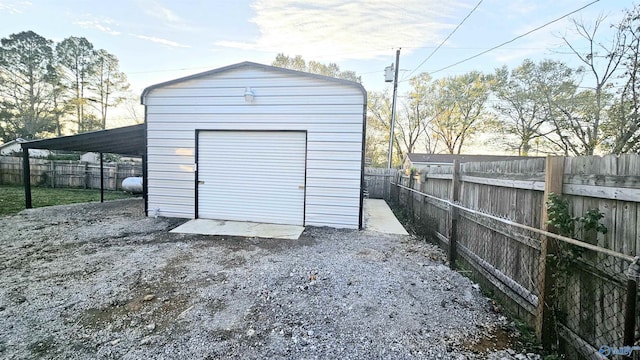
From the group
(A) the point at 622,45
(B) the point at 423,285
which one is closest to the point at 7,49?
(B) the point at 423,285

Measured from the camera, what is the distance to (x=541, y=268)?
199 centimetres

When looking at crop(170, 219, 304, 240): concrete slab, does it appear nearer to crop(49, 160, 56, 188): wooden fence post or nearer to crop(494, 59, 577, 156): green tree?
crop(49, 160, 56, 188): wooden fence post

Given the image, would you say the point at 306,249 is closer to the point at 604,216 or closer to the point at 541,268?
the point at 541,268

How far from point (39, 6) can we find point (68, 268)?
9318mm

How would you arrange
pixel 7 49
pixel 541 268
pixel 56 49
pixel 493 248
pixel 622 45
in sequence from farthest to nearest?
pixel 56 49 < pixel 7 49 < pixel 622 45 < pixel 493 248 < pixel 541 268

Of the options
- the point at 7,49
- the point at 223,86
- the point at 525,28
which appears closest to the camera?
the point at 223,86

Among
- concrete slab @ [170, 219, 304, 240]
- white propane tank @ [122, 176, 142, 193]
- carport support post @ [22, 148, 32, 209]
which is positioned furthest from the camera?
white propane tank @ [122, 176, 142, 193]

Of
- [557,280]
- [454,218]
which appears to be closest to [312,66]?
[454,218]

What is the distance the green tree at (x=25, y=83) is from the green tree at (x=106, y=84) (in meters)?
2.45

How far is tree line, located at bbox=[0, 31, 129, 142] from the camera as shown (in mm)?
17594

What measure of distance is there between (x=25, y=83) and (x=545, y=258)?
91.4 ft

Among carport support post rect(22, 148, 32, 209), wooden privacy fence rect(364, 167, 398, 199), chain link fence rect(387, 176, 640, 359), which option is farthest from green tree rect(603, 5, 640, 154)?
carport support post rect(22, 148, 32, 209)

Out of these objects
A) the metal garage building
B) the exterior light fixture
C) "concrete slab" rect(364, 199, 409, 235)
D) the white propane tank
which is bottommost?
"concrete slab" rect(364, 199, 409, 235)

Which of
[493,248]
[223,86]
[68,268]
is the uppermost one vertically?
[223,86]
